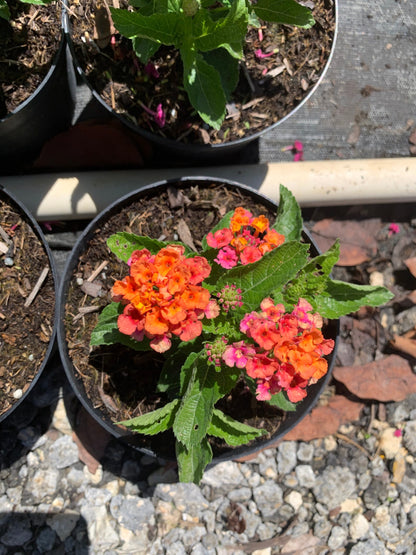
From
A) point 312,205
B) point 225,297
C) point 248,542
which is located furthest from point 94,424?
point 312,205

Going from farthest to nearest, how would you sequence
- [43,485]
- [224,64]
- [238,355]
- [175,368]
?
[43,485] → [224,64] → [175,368] → [238,355]

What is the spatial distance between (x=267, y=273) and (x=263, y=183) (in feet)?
2.90

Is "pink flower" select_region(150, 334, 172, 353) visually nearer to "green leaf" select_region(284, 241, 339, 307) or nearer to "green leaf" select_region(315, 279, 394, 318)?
"green leaf" select_region(284, 241, 339, 307)

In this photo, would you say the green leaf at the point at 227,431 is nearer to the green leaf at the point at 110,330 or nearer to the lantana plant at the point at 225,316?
the lantana plant at the point at 225,316

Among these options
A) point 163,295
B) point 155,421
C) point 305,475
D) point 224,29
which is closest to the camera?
point 163,295

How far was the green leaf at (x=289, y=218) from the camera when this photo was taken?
5.06ft

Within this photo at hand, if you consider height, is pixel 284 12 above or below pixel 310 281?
above

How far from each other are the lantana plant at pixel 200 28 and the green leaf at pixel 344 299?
0.55 metres

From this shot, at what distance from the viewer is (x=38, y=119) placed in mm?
1923

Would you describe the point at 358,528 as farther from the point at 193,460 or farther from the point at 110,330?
the point at 110,330

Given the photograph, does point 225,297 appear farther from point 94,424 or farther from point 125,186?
point 94,424

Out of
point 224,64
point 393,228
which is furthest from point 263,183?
point 393,228

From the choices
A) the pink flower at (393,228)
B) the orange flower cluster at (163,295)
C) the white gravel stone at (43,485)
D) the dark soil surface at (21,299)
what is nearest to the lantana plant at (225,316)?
the orange flower cluster at (163,295)

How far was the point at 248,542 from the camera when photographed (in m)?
2.09
